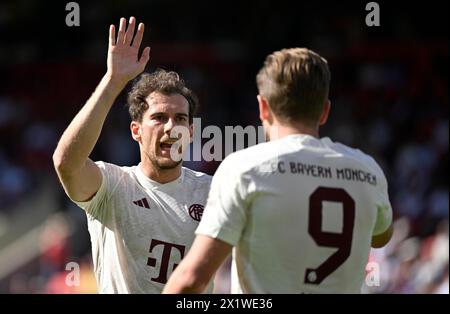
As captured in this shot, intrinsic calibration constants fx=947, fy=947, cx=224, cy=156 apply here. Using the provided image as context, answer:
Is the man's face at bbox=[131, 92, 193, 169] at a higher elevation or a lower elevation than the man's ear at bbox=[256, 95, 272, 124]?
lower

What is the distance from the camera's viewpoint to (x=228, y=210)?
3812mm

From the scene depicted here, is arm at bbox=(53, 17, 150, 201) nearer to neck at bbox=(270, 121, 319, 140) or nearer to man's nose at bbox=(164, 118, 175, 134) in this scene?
man's nose at bbox=(164, 118, 175, 134)

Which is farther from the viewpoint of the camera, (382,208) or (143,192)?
(143,192)

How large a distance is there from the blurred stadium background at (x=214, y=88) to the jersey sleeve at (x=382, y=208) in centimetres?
990

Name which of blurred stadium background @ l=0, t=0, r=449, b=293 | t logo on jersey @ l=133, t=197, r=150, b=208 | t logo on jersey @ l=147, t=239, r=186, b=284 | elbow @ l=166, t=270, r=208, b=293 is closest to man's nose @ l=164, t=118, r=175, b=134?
t logo on jersey @ l=133, t=197, r=150, b=208

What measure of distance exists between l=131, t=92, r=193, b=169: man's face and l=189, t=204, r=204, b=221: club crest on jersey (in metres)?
0.28

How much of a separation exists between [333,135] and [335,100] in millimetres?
1781

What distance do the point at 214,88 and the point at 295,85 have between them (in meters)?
17.4

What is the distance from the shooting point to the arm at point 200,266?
375 centimetres

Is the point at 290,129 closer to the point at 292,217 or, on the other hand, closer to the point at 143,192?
the point at 292,217

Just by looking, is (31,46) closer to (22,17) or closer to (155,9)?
(22,17)

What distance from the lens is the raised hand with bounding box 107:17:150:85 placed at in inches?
185

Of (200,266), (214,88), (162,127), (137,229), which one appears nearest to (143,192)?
(137,229)

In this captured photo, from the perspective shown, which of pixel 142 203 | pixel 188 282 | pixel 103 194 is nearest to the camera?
pixel 188 282
